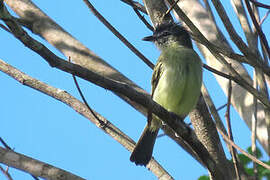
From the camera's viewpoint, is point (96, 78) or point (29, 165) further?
point (29, 165)

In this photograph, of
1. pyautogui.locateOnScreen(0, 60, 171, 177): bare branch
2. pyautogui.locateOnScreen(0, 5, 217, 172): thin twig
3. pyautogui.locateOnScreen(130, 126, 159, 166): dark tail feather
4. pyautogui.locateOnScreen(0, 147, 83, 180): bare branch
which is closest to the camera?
pyautogui.locateOnScreen(0, 5, 217, 172): thin twig

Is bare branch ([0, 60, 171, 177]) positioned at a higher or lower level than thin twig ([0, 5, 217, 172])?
higher

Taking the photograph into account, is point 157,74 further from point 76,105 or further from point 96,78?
point 96,78

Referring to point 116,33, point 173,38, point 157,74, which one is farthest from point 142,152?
point 173,38

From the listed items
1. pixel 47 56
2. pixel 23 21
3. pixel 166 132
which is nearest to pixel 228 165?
pixel 166 132

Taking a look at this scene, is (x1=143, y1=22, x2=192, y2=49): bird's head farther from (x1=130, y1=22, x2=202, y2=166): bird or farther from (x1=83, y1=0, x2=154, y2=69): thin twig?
(x1=83, y1=0, x2=154, y2=69): thin twig

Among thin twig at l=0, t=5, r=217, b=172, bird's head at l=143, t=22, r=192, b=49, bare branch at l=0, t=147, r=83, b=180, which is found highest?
bird's head at l=143, t=22, r=192, b=49

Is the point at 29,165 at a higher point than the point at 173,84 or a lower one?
lower

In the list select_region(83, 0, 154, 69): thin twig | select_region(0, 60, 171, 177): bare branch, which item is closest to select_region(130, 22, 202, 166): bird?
select_region(0, 60, 171, 177): bare branch

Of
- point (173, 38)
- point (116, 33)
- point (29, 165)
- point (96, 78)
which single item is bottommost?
point (29, 165)

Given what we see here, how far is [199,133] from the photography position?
4.01 m

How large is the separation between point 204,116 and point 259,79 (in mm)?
592

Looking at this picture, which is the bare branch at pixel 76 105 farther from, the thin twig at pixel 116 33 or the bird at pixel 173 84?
the thin twig at pixel 116 33

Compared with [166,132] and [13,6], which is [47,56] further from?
[13,6]
